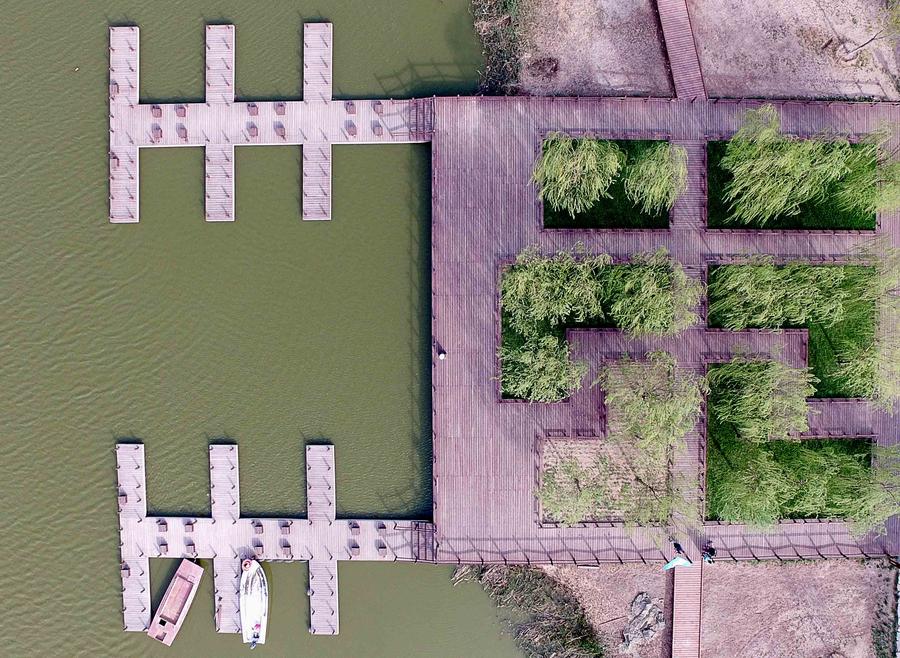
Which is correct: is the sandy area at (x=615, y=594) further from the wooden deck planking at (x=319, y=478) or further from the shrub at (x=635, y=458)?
the wooden deck planking at (x=319, y=478)

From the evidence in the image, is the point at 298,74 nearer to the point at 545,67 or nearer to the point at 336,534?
the point at 545,67

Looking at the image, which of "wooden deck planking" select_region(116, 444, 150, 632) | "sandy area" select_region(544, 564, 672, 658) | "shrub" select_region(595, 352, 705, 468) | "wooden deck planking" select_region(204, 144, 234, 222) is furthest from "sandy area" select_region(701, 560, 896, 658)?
"wooden deck planking" select_region(204, 144, 234, 222)

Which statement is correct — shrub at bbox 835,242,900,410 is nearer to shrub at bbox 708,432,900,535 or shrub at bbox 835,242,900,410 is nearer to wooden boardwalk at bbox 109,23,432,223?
shrub at bbox 708,432,900,535

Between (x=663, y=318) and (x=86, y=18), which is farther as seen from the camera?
(x=86, y=18)

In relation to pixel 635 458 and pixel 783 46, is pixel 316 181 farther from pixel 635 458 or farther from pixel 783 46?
pixel 783 46

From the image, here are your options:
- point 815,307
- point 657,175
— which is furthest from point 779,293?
point 657,175

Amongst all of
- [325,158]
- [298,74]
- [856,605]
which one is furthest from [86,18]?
[856,605]

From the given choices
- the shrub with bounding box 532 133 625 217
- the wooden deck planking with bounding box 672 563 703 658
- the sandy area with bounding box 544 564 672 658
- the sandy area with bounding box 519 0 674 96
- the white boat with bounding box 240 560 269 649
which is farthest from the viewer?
the sandy area with bounding box 544 564 672 658
